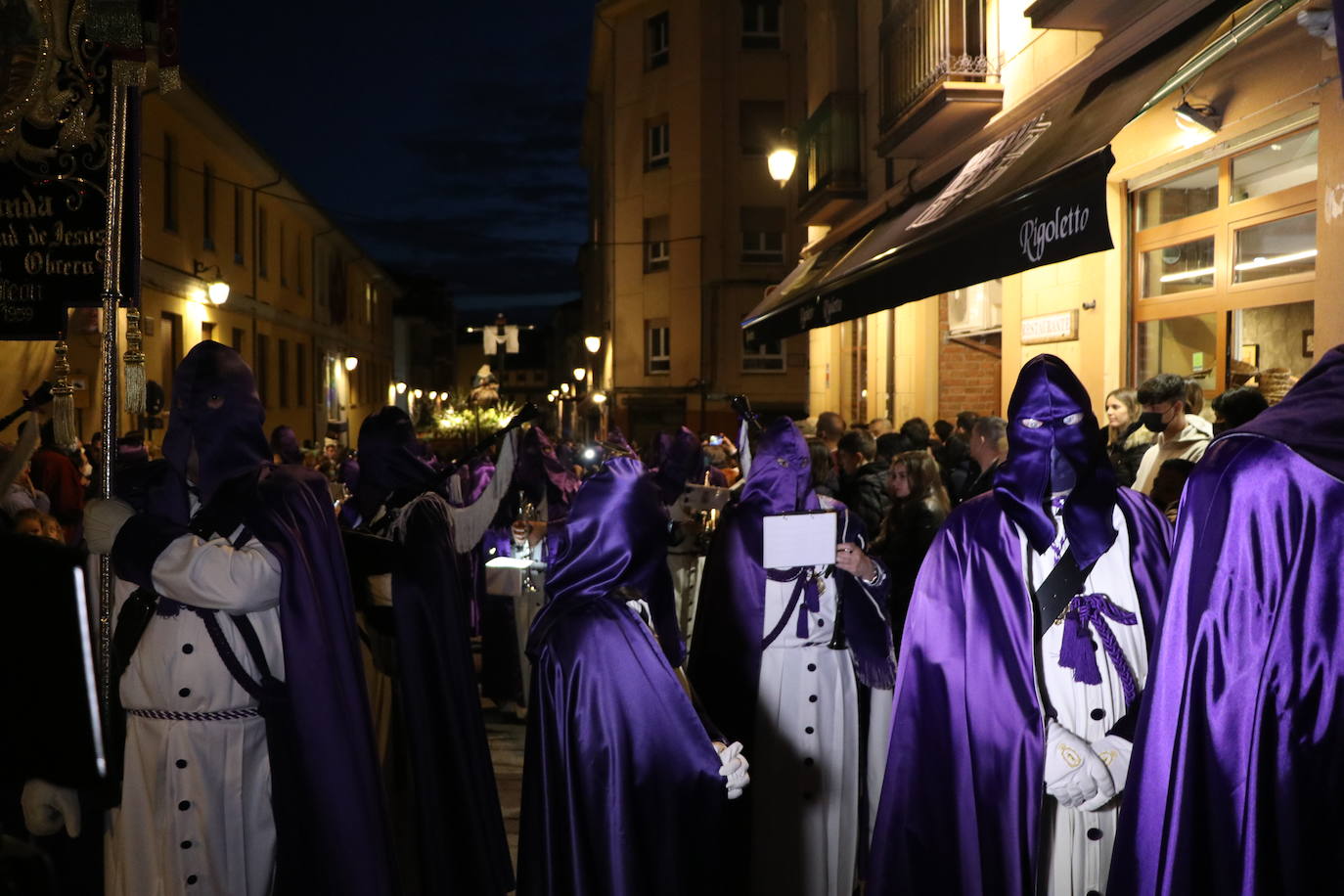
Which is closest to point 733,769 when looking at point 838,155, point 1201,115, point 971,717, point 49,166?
point 971,717

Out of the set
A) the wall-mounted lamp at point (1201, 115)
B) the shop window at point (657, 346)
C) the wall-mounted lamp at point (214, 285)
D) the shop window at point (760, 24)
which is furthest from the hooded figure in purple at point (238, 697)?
the shop window at point (760, 24)

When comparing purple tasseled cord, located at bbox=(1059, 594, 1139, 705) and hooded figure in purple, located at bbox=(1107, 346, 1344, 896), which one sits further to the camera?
purple tasseled cord, located at bbox=(1059, 594, 1139, 705)

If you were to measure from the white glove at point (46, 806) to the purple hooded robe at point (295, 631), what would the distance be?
2.01 ft

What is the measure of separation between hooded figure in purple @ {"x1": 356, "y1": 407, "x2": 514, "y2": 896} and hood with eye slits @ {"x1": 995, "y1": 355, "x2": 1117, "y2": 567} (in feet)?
8.29

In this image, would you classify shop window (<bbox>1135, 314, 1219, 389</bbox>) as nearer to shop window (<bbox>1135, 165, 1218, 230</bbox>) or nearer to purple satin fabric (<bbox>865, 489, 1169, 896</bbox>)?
shop window (<bbox>1135, 165, 1218, 230</bbox>)

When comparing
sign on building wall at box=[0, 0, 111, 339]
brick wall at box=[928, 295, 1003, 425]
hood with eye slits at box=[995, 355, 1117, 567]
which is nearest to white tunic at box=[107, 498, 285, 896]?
sign on building wall at box=[0, 0, 111, 339]

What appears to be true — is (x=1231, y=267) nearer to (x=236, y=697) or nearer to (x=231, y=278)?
(x=236, y=697)

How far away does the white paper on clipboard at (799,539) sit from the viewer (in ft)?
12.0

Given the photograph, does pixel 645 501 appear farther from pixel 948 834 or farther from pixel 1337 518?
pixel 1337 518

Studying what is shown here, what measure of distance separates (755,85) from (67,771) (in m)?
30.0

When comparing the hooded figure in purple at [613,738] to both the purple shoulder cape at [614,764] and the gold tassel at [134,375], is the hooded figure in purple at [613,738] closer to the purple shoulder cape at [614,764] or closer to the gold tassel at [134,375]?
the purple shoulder cape at [614,764]

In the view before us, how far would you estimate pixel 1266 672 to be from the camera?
99.0 inches

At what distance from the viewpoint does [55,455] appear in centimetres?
881

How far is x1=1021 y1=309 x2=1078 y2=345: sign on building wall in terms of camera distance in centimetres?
869
